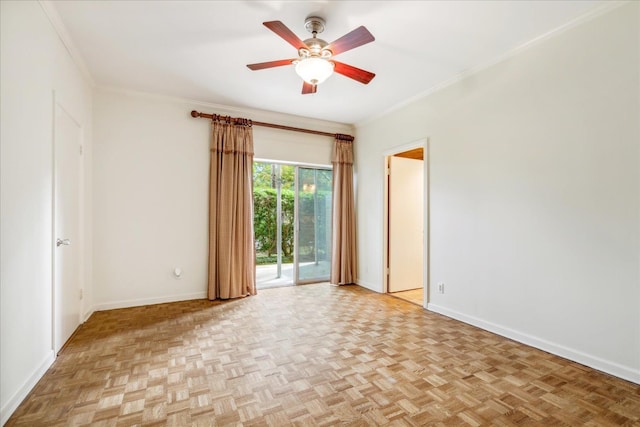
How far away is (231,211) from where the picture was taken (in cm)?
432

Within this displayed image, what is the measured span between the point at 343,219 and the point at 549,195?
2.97 m

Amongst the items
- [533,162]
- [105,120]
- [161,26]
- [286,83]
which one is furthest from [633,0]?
[105,120]

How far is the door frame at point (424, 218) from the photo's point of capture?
384cm

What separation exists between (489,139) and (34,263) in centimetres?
401

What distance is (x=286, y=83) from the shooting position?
143 inches

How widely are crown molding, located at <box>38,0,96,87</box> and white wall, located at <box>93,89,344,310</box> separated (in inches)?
21.0

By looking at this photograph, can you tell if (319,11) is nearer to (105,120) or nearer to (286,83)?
(286,83)

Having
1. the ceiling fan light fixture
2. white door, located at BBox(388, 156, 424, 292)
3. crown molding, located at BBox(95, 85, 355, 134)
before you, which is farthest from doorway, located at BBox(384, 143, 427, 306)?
the ceiling fan light fixture

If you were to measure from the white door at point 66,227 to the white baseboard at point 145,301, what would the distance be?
0.59 meters

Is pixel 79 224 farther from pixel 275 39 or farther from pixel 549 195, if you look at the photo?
pixel 549 195

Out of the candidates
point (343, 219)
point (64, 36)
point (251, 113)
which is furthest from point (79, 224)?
point (343, 219)

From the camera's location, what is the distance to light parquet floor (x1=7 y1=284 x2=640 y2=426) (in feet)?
5.85

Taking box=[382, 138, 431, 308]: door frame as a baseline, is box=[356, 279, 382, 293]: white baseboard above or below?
below

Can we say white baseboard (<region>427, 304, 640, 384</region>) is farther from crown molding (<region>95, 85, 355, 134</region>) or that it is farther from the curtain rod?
crown molding (<region>95, 85, 355, 134</region>)
